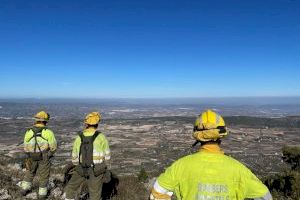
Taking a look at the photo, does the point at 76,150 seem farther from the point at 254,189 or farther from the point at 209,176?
the point at 254,189

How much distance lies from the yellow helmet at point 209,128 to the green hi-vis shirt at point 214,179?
0.18 metres

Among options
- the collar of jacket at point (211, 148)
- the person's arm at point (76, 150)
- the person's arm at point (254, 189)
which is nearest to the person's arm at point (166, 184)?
the collar of jacket at point (211, 148)

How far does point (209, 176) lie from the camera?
3.63 metres

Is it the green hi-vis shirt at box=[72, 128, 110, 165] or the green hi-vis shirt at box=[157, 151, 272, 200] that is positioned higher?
the green hi-vis shirt at box=[157, 151, 272, 200]

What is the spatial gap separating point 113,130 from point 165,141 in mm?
33926

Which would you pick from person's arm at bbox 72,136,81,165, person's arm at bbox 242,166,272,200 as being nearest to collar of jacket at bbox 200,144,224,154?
person's arm at bbox 242,166,272,200

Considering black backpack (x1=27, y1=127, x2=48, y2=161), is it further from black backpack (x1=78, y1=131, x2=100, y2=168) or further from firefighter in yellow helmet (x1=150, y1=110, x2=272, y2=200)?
firefighter in yellow helmet (x1=150, y1=110, x2=272, y2=200)

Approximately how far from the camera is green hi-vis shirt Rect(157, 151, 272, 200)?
360cm

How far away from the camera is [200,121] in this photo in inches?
146

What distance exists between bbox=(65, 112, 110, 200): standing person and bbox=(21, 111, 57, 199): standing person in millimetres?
2317

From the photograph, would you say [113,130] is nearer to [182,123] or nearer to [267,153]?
[182,123]

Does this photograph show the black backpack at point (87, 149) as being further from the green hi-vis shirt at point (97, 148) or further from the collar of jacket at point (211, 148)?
the collar of jacket at point (211, 148)

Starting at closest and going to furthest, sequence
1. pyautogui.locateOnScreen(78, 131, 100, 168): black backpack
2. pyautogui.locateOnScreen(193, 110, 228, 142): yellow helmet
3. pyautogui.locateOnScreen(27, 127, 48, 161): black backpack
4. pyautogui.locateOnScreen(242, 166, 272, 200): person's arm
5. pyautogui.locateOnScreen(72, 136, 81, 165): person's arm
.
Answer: pyautogui.locateOnScreen(242, 166, 272, 200): person's arm < pyautogui.locateOnScreen(193, 110, 228, 142): yellow helmet < pyautogui.locateOnScreen(78, 131, 100, 168): black backpack < pyautogui.locateOnScreen(72, 136, 81, 165): person's arm < pyautogui.locateOnScreen(27, 127, 48, 161): black backpack

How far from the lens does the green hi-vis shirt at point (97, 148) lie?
8219mm
